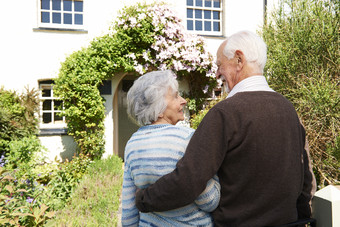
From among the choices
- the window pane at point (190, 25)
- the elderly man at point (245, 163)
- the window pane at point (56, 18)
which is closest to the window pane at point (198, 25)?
the window pane at point (190, 25)

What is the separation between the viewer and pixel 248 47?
1341 mm

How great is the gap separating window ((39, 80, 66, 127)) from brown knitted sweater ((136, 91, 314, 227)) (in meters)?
7.36

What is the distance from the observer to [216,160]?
3.77ft

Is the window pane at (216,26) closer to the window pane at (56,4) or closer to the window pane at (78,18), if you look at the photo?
the window pane at (78,18)

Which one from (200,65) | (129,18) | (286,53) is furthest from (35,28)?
(286,53)

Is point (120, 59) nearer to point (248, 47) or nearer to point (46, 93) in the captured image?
point (46, 93)

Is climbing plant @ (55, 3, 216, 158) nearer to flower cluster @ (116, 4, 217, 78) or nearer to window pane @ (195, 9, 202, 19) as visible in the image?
flower cluster @ (116, 4, 217, 78)

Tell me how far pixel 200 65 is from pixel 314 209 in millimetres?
7174

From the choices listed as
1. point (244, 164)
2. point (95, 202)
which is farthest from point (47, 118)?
point (244, 164)

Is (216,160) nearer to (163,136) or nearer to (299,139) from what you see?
(163,136)

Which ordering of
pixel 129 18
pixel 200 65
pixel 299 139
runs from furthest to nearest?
pixel 200 65 < pixel 129 18 < pixel 299 139

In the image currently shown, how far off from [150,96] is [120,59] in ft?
21.7

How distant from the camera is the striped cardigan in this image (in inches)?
50.1

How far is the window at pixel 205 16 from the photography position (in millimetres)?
9070
